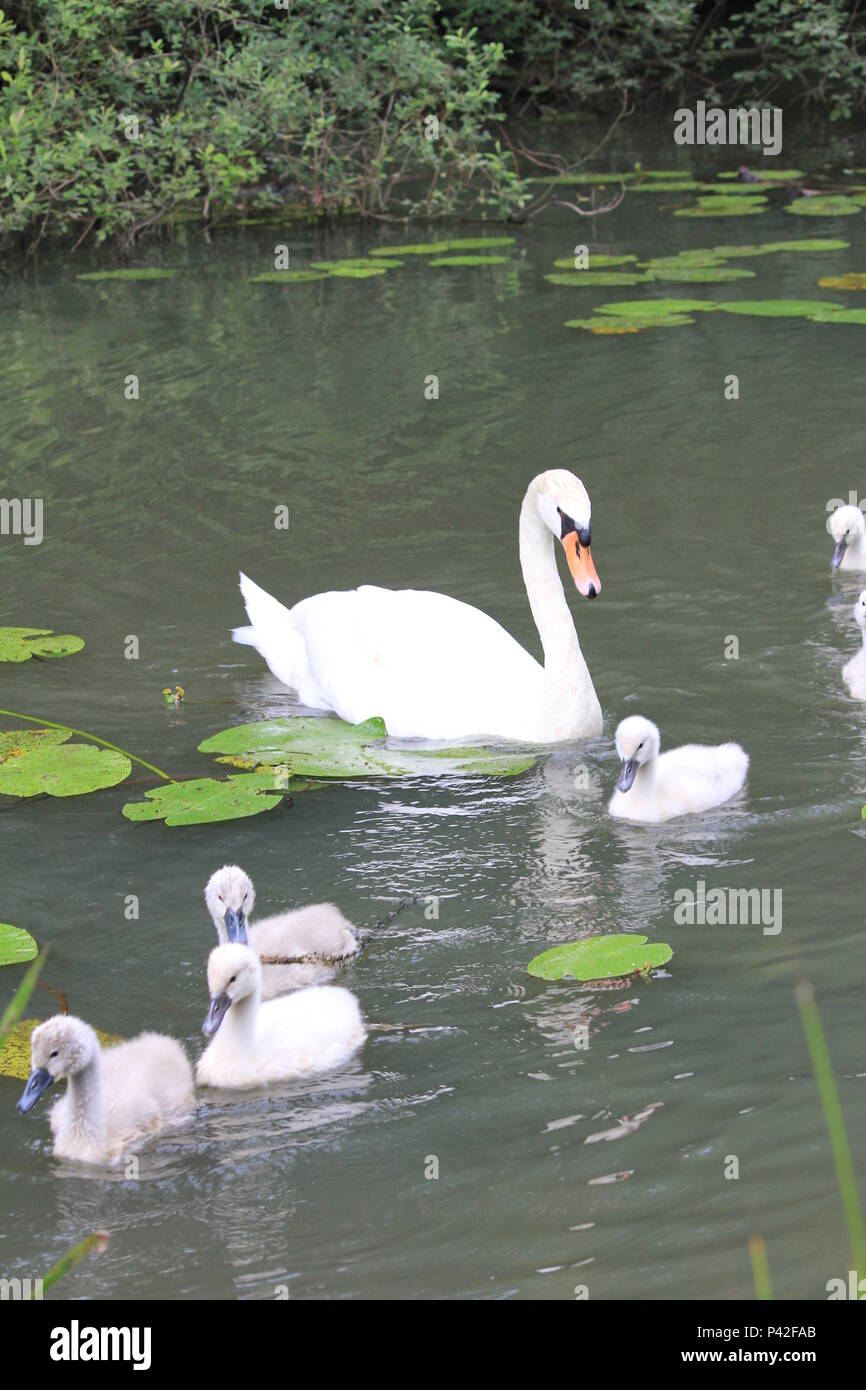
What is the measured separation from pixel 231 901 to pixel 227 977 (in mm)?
338

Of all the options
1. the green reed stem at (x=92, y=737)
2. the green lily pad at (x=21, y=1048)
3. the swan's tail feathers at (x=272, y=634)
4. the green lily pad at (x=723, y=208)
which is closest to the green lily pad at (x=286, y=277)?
the green lily pad at (x=723, y=208)

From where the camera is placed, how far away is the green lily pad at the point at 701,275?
1275 cm

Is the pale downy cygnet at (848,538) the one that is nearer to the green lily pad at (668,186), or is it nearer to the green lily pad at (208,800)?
the green lily pad at (208,800)

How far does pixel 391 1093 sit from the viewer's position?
4395mm

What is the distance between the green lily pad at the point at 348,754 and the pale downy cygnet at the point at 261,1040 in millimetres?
1685

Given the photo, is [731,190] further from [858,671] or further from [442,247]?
[858,671]

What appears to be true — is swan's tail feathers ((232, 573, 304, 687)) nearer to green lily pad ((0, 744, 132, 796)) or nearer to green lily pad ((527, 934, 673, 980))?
green lily pad ((0, 744, 132, 796))

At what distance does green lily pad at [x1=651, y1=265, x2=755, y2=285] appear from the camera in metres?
12.8

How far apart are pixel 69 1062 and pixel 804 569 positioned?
485 centimetres

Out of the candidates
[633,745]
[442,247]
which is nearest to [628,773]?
[633,745]

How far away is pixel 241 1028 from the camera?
451cm

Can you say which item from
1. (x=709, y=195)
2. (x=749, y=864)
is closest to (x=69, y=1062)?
(x=749, y=864)

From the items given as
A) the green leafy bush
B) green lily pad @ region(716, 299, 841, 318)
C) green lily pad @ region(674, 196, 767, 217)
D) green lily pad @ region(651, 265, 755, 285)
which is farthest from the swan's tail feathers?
green lily pad @ region(674, 196, 767, 217)
